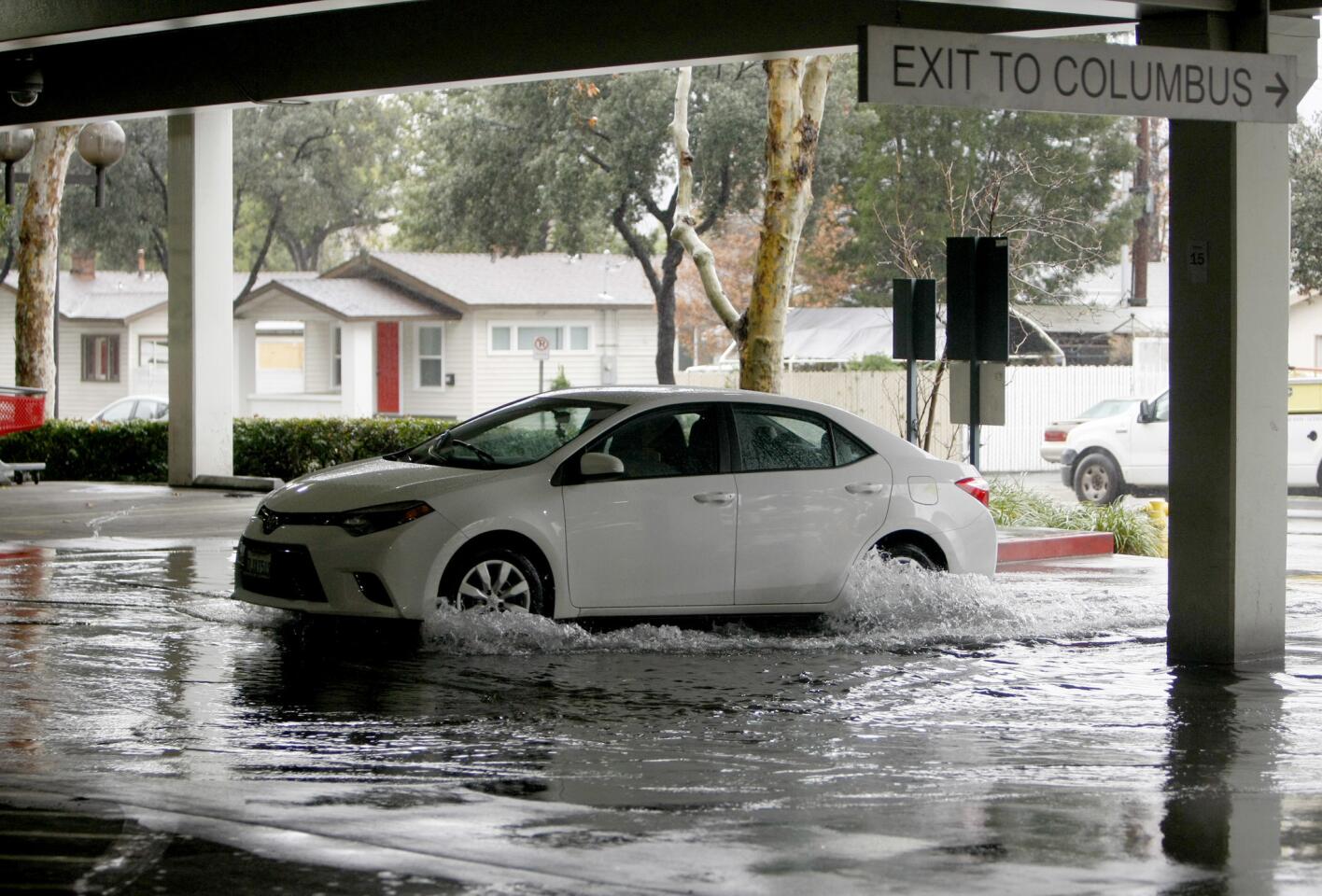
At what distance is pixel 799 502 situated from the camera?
35.6 feet

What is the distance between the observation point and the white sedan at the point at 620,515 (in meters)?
9.91

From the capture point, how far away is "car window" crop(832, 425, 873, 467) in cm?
1115

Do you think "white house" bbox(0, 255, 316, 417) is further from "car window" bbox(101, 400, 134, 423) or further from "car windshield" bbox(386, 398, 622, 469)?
"car windshield" bbox(386, 398, 622, 469)

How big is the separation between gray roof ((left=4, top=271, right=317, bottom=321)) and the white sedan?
3857 centimetres

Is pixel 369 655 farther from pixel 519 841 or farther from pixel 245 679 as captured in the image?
pixel 519 841

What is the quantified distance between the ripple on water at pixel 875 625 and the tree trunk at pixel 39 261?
21.1m

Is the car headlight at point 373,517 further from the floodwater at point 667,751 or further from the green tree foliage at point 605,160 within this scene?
the green tree foliage at point 605,160

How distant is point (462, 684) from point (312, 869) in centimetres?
343

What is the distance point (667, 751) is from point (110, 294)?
159ft

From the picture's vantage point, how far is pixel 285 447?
80.7 feet

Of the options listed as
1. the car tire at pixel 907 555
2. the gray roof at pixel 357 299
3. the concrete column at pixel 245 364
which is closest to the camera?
the car tire at pixel 907 555

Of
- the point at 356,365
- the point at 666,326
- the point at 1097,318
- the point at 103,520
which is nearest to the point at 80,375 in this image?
the point at 356,365

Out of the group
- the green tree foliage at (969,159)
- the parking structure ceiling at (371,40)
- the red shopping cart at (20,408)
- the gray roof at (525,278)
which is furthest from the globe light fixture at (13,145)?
the green tree foliage at (969,159)

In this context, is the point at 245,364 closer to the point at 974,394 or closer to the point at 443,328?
the point at 443,328
